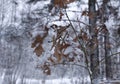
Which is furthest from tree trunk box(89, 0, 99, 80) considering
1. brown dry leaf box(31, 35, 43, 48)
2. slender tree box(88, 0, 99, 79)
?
brown dry leaf box(31, 35, 43, 48)

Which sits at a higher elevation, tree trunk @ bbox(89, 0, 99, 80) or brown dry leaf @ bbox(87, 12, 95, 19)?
brown dry leaf @ bbox(87, 12, 95, 19)

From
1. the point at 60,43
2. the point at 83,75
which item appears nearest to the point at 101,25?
the point at 60,43

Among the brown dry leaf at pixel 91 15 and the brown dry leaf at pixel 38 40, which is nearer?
the brown dry leaf at pixel 38 40

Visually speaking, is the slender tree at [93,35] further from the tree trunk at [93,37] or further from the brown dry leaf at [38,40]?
the brown dry leaf at [38,40]

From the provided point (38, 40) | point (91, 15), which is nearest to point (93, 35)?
point (91, 15)

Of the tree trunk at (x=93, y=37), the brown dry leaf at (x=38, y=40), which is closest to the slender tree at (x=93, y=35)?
the tree trunk at (x=93, y=37)

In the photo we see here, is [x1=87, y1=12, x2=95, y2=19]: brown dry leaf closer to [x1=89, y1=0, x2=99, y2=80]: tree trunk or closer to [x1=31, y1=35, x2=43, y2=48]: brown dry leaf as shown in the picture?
[x1=89, y1=0, x2=99, y2=80]: tree trunk

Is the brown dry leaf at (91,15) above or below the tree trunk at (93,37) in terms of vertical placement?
above

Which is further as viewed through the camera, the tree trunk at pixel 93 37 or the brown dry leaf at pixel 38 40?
the tree trunk at pixel 93 37

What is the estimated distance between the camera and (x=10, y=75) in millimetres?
11453

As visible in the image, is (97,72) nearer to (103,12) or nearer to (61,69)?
(103,12)

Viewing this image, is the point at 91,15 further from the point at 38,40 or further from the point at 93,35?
the point at 38,40

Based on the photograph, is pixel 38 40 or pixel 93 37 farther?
pixel 93 37

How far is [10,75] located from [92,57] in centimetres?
847
